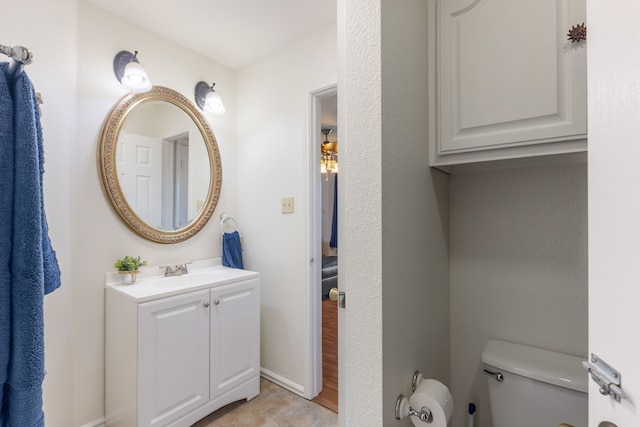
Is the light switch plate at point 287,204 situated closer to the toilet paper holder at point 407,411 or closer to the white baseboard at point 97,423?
the toilet paper holder at point 407,411

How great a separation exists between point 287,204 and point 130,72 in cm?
120

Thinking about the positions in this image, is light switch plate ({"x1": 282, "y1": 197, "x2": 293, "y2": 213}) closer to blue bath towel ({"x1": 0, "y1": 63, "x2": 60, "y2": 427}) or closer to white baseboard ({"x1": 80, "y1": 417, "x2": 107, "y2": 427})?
blue bath towel ({"x1": 0, "y1": 63, "x2": 60, "y2": 427})

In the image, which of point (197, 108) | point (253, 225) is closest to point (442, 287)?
point (253, 225)

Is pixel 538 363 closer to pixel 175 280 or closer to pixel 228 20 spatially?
pixel 175 280

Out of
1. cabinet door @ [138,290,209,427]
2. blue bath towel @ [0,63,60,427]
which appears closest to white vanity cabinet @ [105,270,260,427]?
cabinet door @ [138,290,209,427]

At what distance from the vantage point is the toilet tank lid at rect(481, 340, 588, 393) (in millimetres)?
924

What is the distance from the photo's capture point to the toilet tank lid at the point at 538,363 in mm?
924

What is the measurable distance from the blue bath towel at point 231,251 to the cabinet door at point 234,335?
342mm

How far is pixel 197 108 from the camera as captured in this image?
2125 mm

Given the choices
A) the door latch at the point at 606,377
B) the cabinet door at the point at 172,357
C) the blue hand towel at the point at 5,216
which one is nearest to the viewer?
the door latch at the point at 606,377

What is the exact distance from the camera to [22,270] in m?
0.70

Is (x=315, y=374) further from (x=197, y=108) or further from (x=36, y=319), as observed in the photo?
(x=197, y=108)

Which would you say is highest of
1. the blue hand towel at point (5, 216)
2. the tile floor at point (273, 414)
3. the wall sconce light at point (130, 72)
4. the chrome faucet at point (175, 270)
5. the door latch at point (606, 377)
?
the wall sconce light at point (130, 72)

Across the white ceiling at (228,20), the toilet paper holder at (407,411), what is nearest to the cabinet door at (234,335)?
the toilet paper holder at (407,411)
